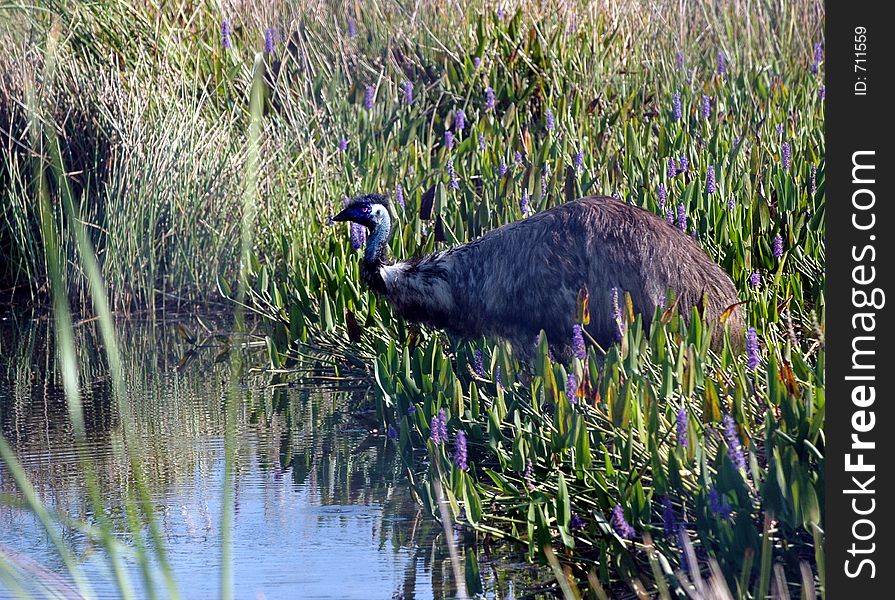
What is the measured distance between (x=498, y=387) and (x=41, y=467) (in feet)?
6.59

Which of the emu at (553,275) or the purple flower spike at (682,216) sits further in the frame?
the purple flower spike at (682,216)

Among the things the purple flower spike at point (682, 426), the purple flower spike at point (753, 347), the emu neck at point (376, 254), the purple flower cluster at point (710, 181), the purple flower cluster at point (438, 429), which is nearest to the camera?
the purple flower spike at point (682, 426)

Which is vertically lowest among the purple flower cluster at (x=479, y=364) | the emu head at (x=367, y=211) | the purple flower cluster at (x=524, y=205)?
the purple flower cluster at (x=479, y=364)

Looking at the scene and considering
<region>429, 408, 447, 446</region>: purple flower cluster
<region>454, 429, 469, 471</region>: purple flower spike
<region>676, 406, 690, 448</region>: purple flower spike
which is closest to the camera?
<region>676, 406, 690, 448</region>: purple flower spike

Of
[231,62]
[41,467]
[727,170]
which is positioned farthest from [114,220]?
[727,170]

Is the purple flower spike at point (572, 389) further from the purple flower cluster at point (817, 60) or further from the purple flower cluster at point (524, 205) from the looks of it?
the purple flower cluster at point (817, 60)

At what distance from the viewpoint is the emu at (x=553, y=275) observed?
5.74 meters

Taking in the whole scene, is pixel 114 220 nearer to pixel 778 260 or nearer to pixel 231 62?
pixel 231 62

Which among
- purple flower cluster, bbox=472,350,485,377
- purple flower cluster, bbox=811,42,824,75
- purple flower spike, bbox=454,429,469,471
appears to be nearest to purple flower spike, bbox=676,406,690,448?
purple flower spike, bbox=454,429,469,471

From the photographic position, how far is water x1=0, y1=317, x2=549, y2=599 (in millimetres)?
4453

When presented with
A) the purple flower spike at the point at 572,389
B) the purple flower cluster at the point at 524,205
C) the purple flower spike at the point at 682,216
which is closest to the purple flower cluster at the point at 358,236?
the purple flower cluster at the point at 524,205

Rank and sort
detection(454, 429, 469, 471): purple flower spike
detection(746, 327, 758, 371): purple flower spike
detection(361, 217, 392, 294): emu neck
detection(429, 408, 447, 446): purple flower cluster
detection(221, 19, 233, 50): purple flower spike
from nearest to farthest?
detection(454, 429, 469, 471): purple flower spike → detection(746, 327, 758, 371): purple flower spike → detection(429, 408, 447, 446): purple flower cluster → detection(361, 217, 392, 294): emu neck → detection(221, 19, 233, 50): purple flower spike

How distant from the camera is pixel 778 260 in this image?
675 centimetres

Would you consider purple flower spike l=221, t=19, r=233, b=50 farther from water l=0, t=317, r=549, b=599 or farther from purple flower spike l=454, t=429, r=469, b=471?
purple flower spike l=454, t=429, r=469, b=471
